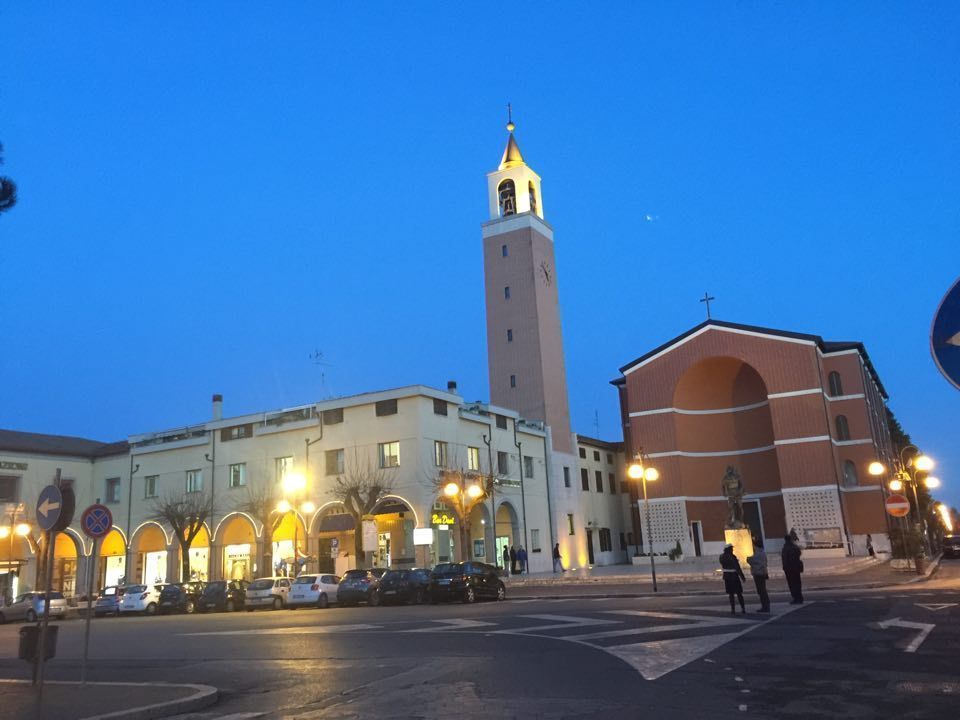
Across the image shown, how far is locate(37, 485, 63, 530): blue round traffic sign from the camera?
8875mm

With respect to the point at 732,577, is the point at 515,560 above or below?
above

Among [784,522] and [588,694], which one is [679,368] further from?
[588,694]

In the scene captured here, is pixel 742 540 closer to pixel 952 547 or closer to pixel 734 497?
pixel 734 497

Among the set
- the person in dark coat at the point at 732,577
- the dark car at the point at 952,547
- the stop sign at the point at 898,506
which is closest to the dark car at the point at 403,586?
the person in dark coat at the point at 732,577

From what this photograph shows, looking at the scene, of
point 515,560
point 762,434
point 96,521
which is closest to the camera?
point 96,521

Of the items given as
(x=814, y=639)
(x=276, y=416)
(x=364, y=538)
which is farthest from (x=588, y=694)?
(x=276, y=416)

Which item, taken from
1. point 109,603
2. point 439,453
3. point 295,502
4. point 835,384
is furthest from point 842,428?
point 109,603

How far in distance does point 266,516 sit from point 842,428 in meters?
34.6

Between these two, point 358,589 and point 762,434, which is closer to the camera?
point 358,589

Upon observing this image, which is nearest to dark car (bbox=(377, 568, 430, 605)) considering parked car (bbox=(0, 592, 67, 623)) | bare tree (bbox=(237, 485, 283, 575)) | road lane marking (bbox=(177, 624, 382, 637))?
road lane marking (bbox=(177, 624, 382, 637))

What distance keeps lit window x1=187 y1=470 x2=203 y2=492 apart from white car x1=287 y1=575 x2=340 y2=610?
1857 centimetres

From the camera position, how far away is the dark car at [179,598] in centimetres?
3266

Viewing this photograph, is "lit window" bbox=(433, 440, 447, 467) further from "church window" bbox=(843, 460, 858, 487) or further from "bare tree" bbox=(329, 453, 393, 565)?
"church window" bbox=(843, 460, 858, 487)

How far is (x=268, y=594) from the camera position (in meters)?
30.9
